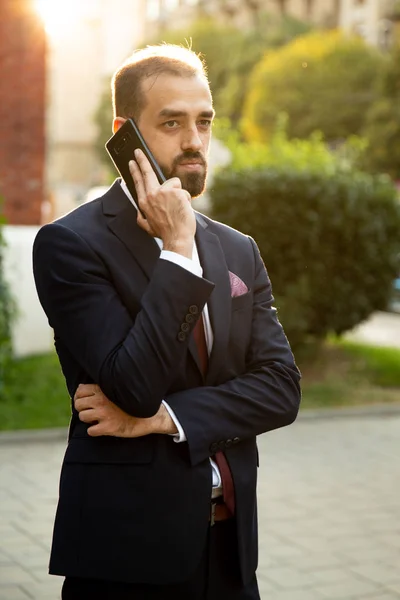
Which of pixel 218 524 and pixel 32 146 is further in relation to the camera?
pixel 32 146

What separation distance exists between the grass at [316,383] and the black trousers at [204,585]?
655 centimetres

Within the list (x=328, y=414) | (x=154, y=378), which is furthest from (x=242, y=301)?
(x=328, y=414)

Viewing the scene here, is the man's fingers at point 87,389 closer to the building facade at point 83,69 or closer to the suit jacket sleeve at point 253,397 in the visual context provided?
the suit jacket sleeve at point 253,397

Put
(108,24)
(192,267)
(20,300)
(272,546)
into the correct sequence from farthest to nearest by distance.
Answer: (108,24)
(20,300)
(272,546)
(192,267)

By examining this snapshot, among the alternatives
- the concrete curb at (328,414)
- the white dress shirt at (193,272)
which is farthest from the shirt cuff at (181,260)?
the concrete curb at (328,414)

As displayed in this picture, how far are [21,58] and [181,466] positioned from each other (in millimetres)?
11508

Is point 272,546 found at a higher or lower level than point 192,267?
lower

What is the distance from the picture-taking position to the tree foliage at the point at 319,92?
179 ft

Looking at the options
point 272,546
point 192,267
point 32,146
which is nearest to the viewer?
point 192,267

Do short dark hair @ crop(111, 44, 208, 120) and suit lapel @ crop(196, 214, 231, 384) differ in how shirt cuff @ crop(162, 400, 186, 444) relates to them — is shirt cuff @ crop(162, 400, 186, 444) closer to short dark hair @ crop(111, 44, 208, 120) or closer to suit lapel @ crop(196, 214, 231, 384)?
suit lapel @ crop(196, 214, 231, 384)

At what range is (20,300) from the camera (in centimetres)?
1269

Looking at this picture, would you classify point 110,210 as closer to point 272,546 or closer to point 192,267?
point 192,267

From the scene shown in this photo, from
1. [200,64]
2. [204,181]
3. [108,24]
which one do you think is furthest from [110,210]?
[108,24]

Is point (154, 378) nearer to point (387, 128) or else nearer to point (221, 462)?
point (221, 462)
